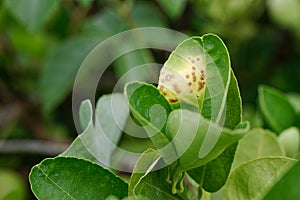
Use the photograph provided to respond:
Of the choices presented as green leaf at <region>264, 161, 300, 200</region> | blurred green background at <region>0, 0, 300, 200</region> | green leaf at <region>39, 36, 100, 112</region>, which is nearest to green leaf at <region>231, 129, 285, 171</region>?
green leaf at <region>264, 161, 300, 200</region>

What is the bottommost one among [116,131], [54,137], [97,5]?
[54,137]

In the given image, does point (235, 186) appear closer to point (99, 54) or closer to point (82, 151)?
point (82, 151)

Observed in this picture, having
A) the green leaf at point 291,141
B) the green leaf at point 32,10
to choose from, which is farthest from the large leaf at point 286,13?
the green leaf at point 291,141

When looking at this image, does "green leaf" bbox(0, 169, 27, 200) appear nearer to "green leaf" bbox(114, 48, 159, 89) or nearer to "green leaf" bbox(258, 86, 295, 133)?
"green leaf" bbox(114, 48, 159, 89)

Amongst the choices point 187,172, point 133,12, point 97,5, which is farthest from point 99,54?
point 187,172

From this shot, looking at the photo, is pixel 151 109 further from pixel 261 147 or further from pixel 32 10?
pixel 32 10

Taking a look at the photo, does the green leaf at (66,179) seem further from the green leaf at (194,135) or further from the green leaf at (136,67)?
the green leaf at (136,67)
